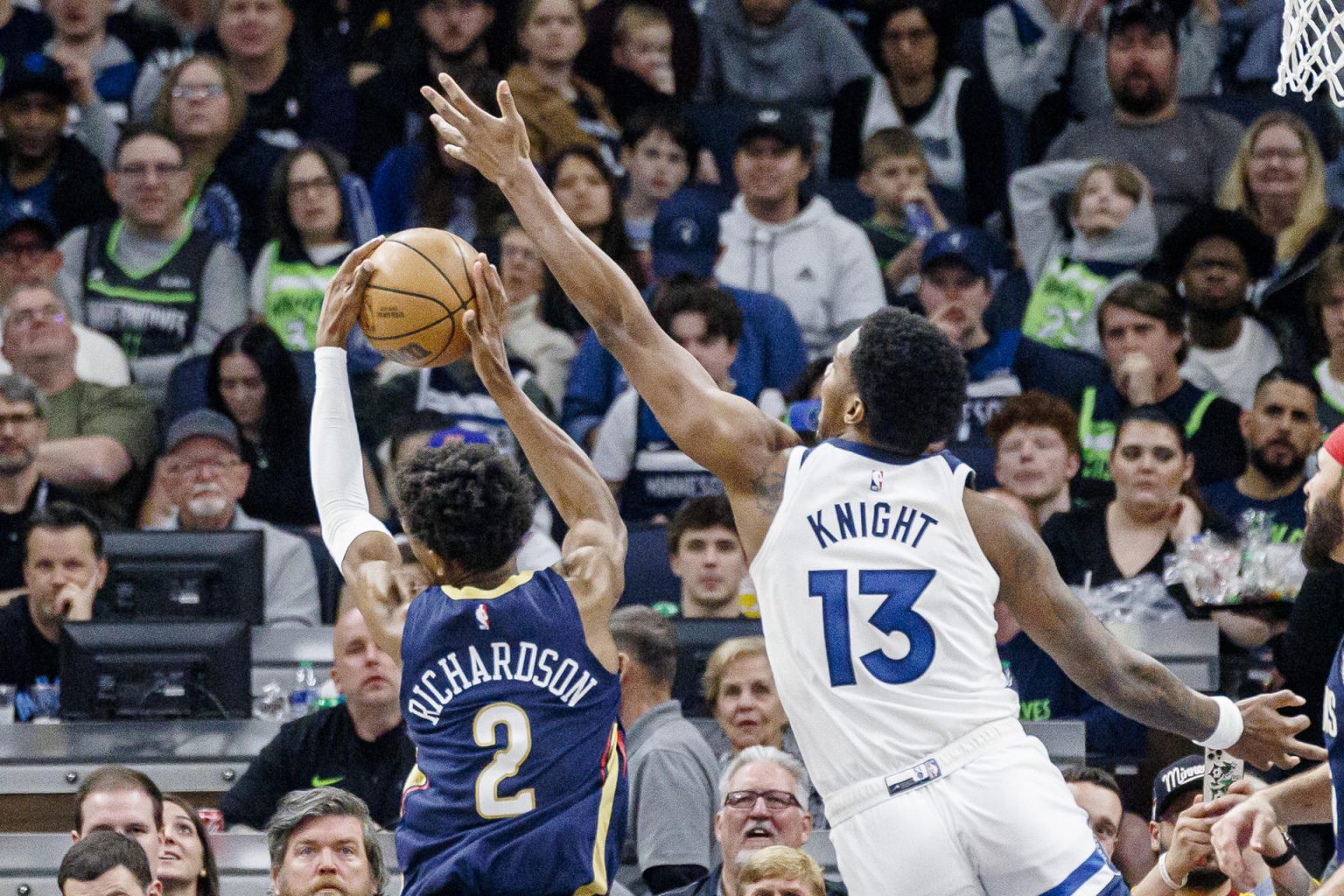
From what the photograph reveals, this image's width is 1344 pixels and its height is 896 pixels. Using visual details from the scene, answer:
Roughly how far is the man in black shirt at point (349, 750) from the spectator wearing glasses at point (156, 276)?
11.8ft

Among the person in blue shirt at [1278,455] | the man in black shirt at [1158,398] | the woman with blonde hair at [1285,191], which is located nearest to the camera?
the person in blue shirt at [1278,455]

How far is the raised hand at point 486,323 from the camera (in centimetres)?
512

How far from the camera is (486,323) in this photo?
17.2 feet

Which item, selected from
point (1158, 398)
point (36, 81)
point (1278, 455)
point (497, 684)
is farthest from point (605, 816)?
point (36, 81)

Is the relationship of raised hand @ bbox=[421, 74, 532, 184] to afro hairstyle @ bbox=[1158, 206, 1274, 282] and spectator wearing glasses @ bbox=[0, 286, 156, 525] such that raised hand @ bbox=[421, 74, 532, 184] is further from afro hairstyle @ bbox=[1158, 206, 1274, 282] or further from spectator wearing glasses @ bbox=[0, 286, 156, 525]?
afro hairstyle @ bbox=[1158, 206, 1274, 282]

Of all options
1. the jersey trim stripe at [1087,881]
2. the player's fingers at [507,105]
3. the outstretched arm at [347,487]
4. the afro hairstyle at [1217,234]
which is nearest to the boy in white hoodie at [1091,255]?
the afro hairstyle at [1217,234]

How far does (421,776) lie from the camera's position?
4824 mm

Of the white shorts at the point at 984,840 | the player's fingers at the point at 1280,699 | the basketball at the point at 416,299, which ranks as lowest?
the white shorts at the point at 984,840

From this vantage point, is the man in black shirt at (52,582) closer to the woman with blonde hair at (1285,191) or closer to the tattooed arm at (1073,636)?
the tattooed arm at (1073,636)

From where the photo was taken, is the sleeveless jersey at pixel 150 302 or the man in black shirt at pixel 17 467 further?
the sleeveless jersey at pixel 150 302

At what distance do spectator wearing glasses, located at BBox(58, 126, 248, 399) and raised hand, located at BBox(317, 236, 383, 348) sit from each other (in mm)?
5649

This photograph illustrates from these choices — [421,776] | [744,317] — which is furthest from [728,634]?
[421,776]

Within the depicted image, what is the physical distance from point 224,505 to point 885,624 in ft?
18.3

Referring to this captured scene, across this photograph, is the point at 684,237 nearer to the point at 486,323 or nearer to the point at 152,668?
the point at 152,668
